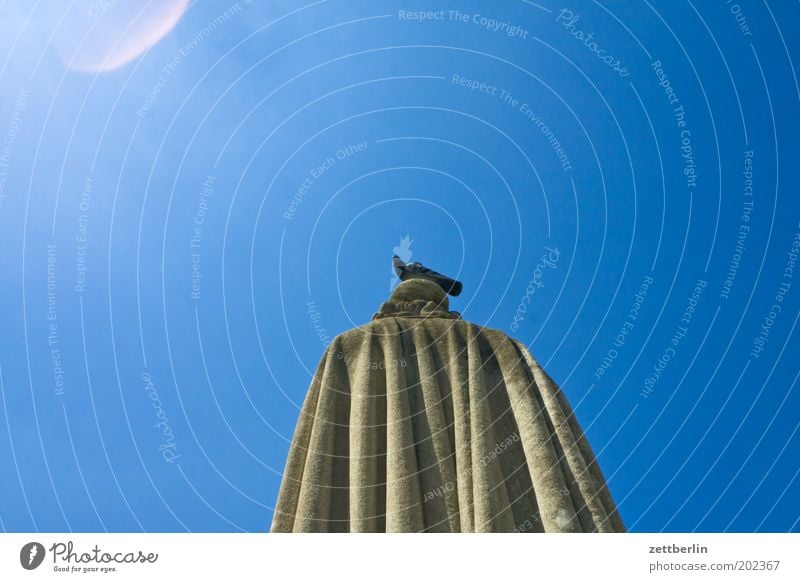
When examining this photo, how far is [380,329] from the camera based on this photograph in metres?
12.7

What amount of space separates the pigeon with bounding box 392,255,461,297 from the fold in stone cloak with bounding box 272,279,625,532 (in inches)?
84.5

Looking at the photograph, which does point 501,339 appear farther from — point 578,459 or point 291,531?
point 291,531

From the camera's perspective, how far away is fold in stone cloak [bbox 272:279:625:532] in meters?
10.1

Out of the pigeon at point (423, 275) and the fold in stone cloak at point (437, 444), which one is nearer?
the fold in stone cloak at point (437, 444)

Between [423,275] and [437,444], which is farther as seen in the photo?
[423,275]

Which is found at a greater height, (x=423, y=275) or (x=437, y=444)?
(x=423, y=275)

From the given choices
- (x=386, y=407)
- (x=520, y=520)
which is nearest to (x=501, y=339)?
(x=386, y=407)

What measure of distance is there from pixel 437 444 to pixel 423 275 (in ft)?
14.9

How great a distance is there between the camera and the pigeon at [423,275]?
14.8 m

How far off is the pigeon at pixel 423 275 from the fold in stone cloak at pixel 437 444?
2.15 metres

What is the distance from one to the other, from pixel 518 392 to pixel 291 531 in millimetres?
3654

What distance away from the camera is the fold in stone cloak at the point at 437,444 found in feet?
33.1

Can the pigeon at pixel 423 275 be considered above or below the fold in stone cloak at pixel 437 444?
above

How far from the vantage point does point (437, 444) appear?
35.9ft
